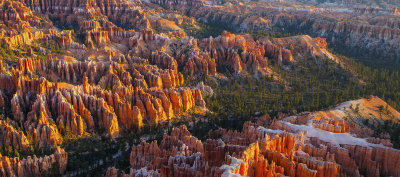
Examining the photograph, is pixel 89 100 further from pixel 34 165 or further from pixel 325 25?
pixel 325 25

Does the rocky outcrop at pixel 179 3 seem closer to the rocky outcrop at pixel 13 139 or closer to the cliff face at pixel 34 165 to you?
the rocky outcrop at pixel 13 139

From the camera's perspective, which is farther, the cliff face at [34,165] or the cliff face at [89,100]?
the cliff face at [89,100]

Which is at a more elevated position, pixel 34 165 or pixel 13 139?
pixel 13 139

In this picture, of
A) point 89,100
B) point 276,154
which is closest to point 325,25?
point 89,100

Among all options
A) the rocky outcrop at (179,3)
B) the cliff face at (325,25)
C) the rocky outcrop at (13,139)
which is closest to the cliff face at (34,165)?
the rocky outcrop at (13,139)

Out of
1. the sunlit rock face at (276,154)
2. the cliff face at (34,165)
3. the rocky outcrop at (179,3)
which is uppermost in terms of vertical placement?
the rocky outcrop at (179,3)

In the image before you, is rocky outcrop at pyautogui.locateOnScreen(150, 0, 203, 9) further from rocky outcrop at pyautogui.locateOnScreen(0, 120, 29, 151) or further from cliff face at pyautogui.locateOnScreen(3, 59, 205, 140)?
rocky outcrop at pyautogui.locateOnScreen(0, 120, 29, 151)

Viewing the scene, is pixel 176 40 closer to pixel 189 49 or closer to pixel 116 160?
pixel 189 49
